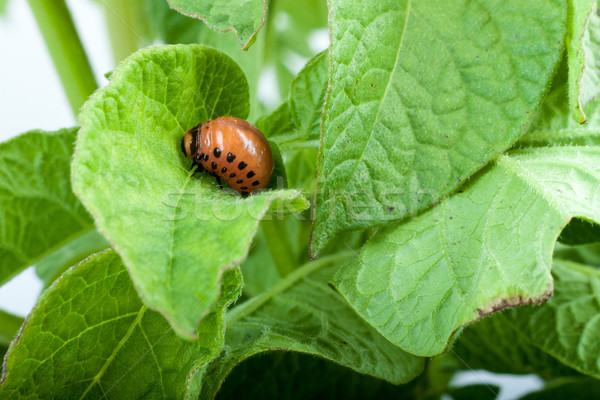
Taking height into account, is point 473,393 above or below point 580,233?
below

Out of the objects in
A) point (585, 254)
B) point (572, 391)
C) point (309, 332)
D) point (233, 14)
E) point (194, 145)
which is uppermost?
point (233, 14)

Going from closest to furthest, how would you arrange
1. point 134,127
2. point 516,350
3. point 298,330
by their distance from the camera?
1. point 134,127
2. point 298,330
3. point 516,350

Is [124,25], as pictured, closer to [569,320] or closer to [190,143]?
[190,143]

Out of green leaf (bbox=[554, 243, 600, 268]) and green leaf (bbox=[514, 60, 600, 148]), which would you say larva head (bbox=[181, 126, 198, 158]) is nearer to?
green leaf (bbox=[514, 60, 600, 148])

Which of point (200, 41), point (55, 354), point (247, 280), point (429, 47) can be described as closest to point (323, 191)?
point (429, 47)

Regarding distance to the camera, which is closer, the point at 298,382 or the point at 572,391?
the point at 298,382

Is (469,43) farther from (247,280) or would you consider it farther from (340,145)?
(247,280)

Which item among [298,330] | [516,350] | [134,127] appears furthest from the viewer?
[516,350]

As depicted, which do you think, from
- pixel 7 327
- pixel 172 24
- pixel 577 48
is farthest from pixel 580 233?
pixel 7 327
